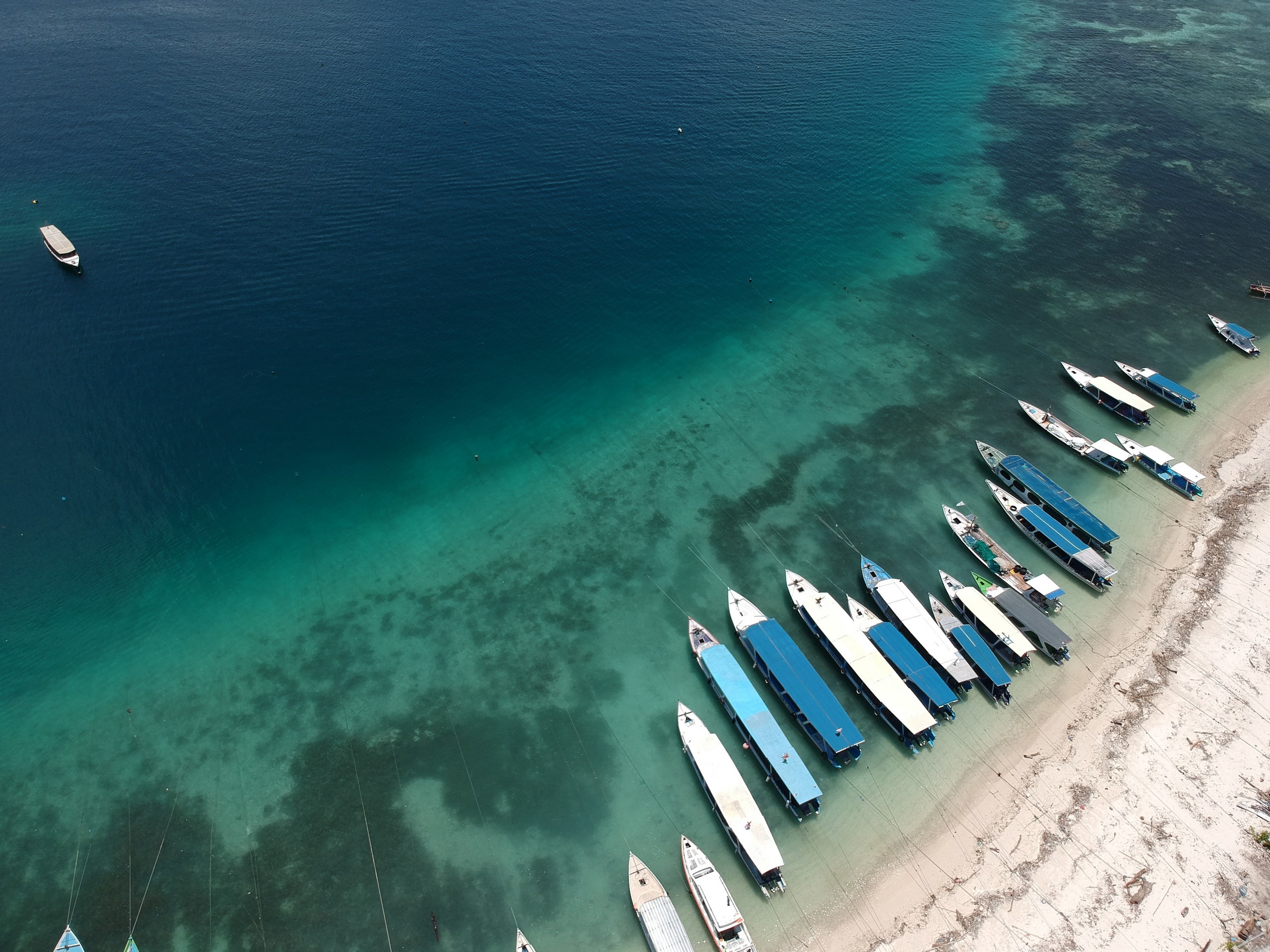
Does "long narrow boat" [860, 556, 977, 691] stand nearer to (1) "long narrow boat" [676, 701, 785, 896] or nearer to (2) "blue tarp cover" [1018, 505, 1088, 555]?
(2) "blue tarp cover" [1018, 505, 1088, 555]

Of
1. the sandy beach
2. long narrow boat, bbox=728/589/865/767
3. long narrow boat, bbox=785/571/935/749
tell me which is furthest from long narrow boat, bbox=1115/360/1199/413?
long narrow boat, bbox=728/589/865/767

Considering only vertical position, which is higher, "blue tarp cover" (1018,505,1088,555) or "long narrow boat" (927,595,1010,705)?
"blue tarp cover" (1018,505,1088,555)

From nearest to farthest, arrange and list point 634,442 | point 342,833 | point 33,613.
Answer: point 342,833
point 33,613
point 634,442

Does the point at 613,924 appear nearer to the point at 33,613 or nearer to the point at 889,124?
the point at 33,613

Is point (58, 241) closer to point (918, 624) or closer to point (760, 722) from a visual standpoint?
point (760, 722)

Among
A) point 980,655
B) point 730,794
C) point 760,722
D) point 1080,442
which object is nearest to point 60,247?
point 760,722

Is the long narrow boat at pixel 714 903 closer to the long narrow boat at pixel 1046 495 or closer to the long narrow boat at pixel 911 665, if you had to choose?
the long narrow boat at pixel 911 665

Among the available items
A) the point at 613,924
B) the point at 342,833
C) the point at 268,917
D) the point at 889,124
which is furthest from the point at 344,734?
the point at 889,124
